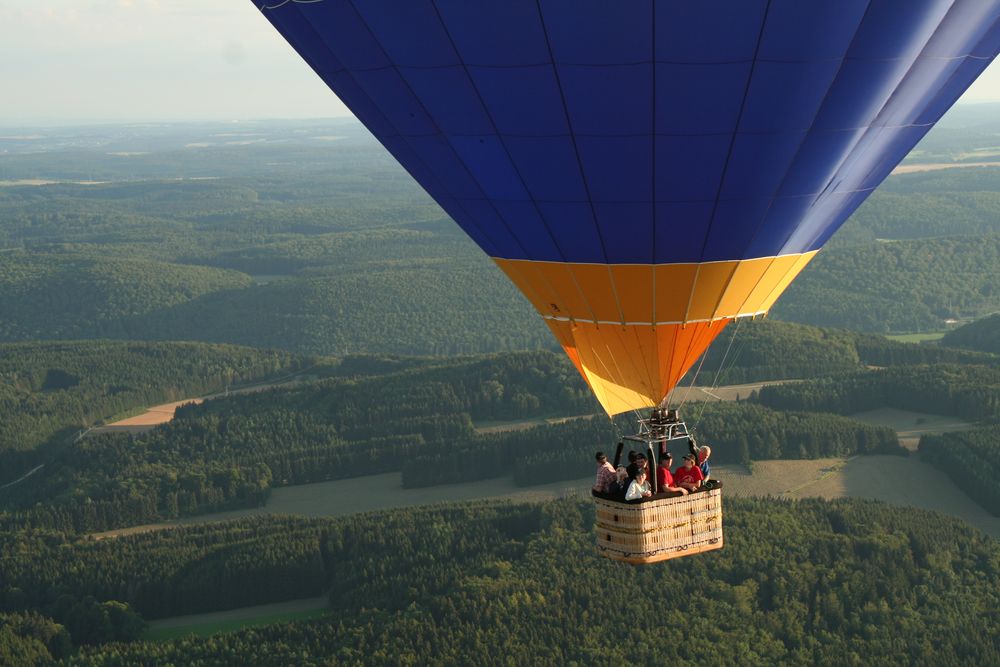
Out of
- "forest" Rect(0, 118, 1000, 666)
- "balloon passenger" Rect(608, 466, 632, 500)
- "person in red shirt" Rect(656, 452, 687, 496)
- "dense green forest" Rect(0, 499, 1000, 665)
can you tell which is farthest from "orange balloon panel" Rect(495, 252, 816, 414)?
"dense green forest" Rect(0, 499, 1000, 665)

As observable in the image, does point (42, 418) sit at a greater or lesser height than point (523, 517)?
greater

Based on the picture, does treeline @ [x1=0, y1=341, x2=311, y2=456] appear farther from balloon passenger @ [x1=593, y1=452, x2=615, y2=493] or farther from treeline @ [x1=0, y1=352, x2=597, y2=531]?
balloon passenger @ [x1=593, y1=452, x2=615, y2=493]

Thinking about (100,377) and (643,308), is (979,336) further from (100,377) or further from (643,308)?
(643,308)

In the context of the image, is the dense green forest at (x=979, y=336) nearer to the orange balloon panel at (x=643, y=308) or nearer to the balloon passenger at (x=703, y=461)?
the orange balloon panel at (x=643, y=308)

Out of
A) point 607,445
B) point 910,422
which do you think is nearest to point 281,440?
point 607,445

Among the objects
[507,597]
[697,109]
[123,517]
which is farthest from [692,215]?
[123,517]

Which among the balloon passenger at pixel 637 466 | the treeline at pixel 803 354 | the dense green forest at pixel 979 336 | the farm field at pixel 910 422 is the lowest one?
the balloon passenger at pixel 637 466

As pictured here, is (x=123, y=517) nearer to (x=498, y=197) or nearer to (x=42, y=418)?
(x=42, y=418)

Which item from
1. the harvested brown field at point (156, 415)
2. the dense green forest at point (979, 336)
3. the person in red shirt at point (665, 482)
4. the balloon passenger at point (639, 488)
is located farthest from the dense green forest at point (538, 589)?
the dense green forest at point (979, 336)
